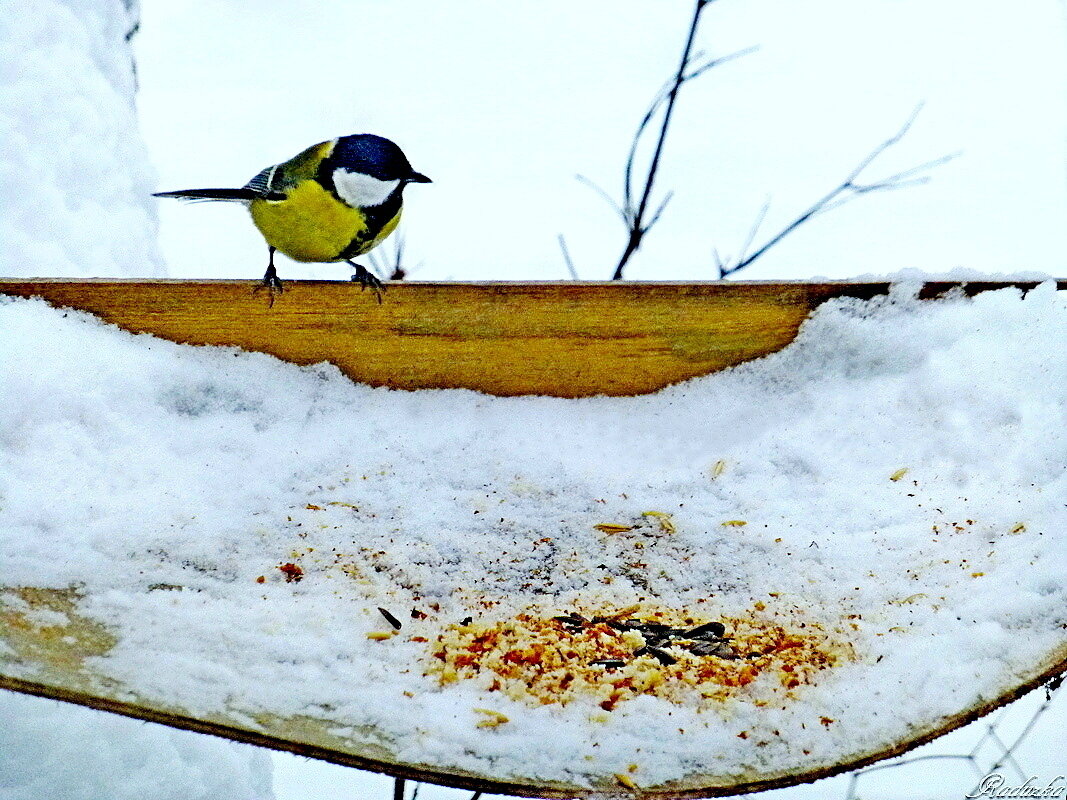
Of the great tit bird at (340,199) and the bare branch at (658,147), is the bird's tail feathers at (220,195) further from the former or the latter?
the bare branch at (658,147)

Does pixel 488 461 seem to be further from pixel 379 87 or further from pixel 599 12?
pixel 599 12

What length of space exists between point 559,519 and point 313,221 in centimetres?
93

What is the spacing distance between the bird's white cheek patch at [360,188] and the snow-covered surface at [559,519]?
1.45ft

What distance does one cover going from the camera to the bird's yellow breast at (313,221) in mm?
2133

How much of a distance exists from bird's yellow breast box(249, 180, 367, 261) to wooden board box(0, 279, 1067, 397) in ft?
0.82

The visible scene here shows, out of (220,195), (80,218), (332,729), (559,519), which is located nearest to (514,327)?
(559,519)

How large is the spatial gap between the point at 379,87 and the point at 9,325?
2564 millimetres

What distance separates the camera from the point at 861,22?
4.35 m

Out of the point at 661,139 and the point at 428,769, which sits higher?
the point at 661,139

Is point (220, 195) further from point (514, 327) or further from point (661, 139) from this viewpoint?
point (661, 139)

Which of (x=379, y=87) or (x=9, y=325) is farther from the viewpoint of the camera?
(x=379, y=87)

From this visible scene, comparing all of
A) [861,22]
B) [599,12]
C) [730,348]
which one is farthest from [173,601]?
[861,22]

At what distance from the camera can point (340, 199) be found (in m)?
2.14

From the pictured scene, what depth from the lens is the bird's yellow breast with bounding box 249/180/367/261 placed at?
2.13m
